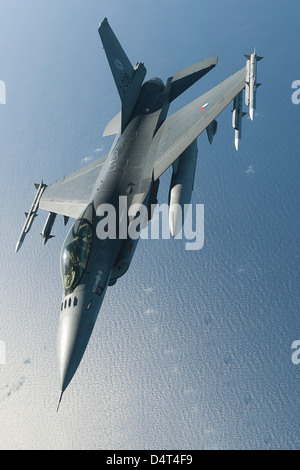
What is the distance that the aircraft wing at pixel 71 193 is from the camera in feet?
70.6

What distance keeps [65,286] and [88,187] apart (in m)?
8.62

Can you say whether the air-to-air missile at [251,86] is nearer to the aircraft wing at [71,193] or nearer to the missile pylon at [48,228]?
the aircraft wing at [71,193]

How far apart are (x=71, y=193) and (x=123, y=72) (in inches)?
339

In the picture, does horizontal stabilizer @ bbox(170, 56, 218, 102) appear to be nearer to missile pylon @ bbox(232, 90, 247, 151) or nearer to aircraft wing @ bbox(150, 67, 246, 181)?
aircraft wing @ bbox(150, 67, 246, 181)

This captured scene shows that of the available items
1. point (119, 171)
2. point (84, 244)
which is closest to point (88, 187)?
point (119, 171)

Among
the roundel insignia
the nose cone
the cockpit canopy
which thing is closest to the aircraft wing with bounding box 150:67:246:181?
the roundel insignia

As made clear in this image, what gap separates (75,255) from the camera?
1509 centimetres

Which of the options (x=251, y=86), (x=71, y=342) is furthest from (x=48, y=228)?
(x=251, y=86)

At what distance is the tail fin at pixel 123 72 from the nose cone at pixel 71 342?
552 inches

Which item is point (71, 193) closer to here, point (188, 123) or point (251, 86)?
point (188, 123)

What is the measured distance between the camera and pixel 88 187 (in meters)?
22.4

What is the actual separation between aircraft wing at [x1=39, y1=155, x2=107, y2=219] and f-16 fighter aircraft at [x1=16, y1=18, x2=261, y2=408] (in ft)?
0.19

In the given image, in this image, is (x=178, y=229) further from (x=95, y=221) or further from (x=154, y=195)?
(x=95, y=221)

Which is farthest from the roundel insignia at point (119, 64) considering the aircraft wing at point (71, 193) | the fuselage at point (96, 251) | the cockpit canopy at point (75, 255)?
the cockpit canopy at point (75, 255)
